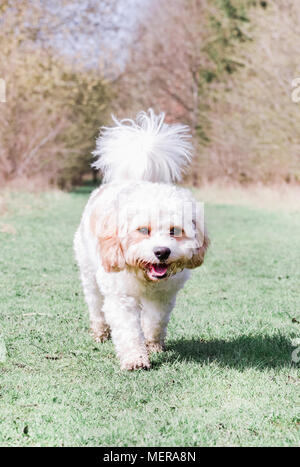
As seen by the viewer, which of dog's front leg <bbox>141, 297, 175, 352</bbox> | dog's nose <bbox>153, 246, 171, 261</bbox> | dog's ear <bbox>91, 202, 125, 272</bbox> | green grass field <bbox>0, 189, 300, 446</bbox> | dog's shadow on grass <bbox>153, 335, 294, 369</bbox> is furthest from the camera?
dog's front leg <bbox>141, 297, 175, 352</bbox>

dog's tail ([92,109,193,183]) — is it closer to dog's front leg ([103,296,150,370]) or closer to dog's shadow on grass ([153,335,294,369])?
dog's front leg ([103,296,150,370])

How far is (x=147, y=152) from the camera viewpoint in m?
4.12

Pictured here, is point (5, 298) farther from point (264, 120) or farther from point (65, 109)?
point (65, 109)

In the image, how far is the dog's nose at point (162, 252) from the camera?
3447mm

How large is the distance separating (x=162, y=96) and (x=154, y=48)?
7.64 ft

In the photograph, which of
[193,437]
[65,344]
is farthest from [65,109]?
[193,437]

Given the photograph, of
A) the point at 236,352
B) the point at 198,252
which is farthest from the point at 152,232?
the point at 236,352

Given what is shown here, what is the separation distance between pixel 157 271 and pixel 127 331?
1.69 feet

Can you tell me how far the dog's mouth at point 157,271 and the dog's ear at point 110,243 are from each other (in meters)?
0.18

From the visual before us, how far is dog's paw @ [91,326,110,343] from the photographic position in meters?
4.55

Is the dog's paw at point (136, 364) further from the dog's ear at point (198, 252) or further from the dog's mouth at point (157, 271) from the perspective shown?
the dog's ear at point (198, 252)

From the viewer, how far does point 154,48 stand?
95.5 ft

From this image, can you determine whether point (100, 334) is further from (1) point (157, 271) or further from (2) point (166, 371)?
(1) point (157, 271)

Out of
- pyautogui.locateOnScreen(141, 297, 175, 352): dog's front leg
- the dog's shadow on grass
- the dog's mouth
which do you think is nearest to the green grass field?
the dog's shadow on grass
